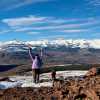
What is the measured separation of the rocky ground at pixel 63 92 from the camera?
16.6 metres

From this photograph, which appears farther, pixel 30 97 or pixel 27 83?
pixel 27 83

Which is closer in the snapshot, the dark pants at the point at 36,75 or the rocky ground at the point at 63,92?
the rocky ground at the point at 63,92

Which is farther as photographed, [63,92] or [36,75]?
[36,75]

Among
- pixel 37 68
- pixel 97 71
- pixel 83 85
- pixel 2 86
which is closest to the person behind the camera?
pixel 83 85

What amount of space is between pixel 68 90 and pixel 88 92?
177 cm

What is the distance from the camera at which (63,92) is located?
1786 cm

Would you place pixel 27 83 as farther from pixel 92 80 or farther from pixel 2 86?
pixel 92 80

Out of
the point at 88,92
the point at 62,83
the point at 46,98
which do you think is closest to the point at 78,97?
the point at 88,92

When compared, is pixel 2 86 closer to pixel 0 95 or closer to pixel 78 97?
pixel 0 95

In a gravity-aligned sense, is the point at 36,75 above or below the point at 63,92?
above

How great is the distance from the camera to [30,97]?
1877 centimetres

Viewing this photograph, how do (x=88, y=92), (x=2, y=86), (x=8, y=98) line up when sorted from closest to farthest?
(x=88, y=92) → (x=8, y=98) → (x=2, y=86)

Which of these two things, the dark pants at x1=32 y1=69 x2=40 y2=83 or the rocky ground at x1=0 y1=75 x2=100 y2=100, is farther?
the dark pants at x1=32 y1=69 x2=40 y2=83

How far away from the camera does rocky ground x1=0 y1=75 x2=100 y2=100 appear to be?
653 inches
